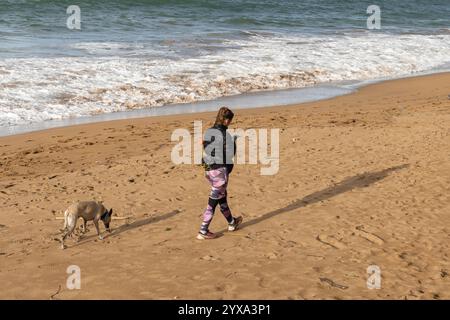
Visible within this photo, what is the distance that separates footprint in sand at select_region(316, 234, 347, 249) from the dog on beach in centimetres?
234

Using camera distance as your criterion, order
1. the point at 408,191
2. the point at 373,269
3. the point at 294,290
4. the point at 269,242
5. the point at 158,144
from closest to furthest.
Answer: the point at 294,290 → the point at 373,269 → the point at 269,242 → the point at 408,191 → the point at 158,144

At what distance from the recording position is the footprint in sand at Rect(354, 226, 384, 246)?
259 inches

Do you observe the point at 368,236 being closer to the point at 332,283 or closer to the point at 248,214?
the point at 332,283

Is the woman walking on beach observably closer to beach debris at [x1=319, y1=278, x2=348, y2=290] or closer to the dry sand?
the dry sand

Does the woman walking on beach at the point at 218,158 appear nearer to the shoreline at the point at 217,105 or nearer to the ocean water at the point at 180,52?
the shoreline at the point at 217,105

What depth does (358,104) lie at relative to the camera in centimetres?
1527

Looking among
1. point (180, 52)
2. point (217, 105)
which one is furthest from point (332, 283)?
point (180, 52)

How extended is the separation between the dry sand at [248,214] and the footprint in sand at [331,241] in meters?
0.01

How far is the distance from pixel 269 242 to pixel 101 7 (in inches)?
1204

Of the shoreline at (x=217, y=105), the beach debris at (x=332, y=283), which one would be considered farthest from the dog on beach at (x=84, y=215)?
the shoreline at (x=217, y=105)

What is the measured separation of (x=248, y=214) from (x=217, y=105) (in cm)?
803

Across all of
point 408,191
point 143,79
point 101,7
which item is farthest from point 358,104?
point 101,7
